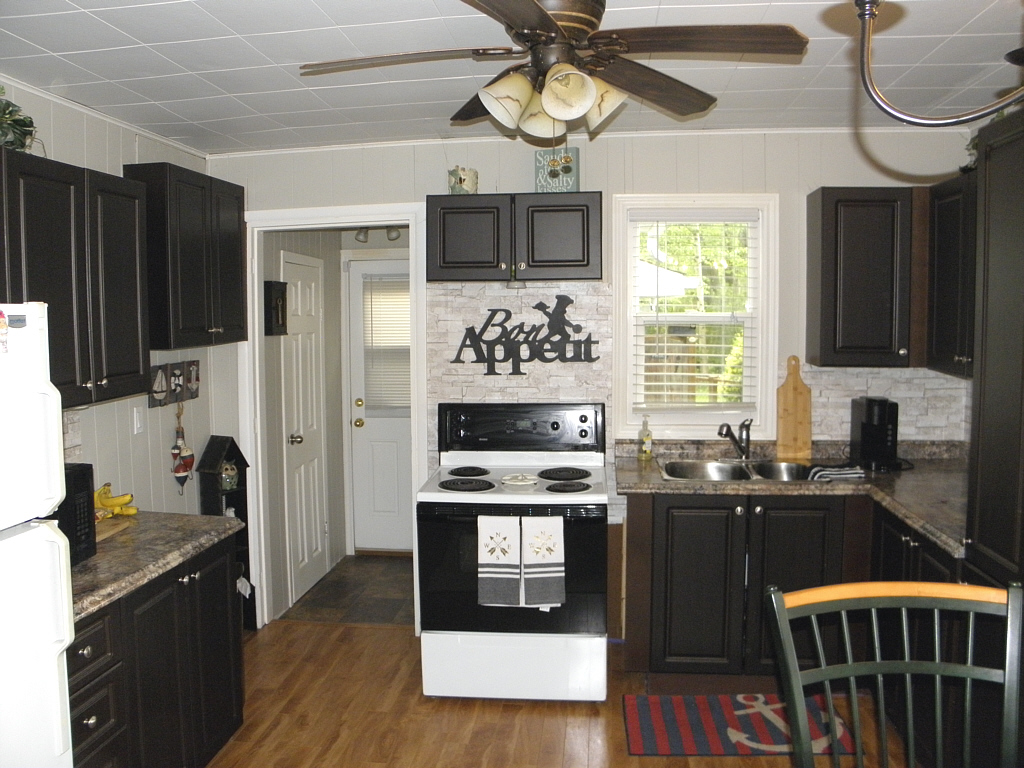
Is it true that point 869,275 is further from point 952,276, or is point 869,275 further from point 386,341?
point 386,341

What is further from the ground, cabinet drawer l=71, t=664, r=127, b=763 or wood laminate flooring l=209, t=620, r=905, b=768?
cabinet drawer l=71, t=664, r=127, b=763

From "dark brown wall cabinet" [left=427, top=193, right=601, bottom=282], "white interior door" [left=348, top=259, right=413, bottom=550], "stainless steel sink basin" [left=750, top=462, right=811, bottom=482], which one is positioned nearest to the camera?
"dark brown wall cabinet" [left=427, top=193, right=601, bottom=282]

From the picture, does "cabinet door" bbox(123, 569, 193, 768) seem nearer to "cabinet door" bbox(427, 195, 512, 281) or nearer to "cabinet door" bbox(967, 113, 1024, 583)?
"cabinet door" bbox(427, 195, 512, 281)

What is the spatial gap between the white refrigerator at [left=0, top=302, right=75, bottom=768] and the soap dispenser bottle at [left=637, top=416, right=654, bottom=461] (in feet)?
7.97

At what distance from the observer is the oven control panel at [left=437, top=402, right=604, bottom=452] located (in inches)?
146

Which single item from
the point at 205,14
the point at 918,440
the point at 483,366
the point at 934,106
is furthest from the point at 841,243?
the point at 205,14

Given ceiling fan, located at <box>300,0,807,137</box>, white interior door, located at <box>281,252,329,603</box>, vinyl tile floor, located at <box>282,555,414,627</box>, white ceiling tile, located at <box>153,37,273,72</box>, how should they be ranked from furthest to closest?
white interior door, located at <box>281,252,329,603</box> < vinyl tile floor, located at <box>282,555,414,627</box> < white ceiling tile, located at <box>153,37,273,72</box> < ceiling fan, located at <box>300,0,807,137</box>

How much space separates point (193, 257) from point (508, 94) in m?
2.00

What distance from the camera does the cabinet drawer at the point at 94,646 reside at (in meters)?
2.09

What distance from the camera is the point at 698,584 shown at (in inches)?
128

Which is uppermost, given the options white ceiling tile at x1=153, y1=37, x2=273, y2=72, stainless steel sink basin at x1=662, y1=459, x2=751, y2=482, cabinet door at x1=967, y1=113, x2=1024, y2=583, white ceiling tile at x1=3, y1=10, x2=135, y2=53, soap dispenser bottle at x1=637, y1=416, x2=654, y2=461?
white ceiling tile at x1=153, y1=37, x2=273, y2=72

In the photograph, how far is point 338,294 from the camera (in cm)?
507

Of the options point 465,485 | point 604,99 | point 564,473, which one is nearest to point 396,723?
point 465,485

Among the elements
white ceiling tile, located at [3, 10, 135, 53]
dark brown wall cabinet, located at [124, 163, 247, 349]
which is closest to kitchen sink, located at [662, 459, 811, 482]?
dark brown wall cabinet, located at [124, 163, 247, 349]
